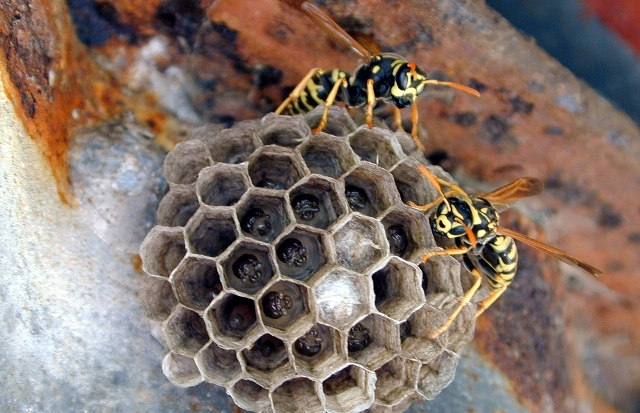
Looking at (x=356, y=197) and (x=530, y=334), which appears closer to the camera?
(x=356, y=197)

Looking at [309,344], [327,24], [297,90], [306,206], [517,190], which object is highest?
[327,24]

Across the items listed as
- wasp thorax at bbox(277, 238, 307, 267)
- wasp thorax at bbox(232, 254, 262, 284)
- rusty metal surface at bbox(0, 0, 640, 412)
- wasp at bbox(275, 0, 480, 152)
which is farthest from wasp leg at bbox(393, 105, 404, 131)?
wasp thorax at bbox(232, 254, 262, 284)

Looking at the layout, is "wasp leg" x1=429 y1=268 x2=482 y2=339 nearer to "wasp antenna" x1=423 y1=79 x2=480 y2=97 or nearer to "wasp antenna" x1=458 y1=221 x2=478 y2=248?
"wasp antenna" x1=458 y1=221 x2=478 y2=248

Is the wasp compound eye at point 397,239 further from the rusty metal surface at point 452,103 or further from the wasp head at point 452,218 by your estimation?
the rusty metal surface at point 452,103

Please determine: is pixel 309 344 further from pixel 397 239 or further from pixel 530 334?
pixel 530 334

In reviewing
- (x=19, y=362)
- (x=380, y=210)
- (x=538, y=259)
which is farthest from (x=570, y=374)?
(x=19, y=362)

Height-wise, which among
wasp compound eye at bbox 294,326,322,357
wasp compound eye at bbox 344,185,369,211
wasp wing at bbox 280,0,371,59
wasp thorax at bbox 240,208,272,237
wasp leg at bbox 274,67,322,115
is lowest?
wasp compound eye at bbox 294,326,322,357

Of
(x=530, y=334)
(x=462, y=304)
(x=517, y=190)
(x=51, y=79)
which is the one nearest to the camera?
(x=51, y=79)

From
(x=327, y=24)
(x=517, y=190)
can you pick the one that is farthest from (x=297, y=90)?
(x=517, y=190)
